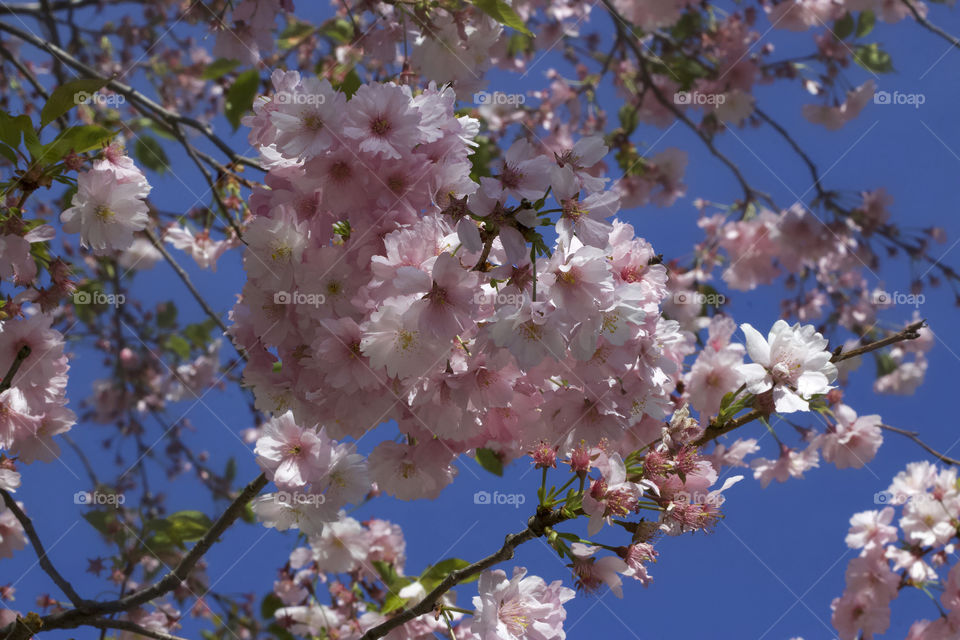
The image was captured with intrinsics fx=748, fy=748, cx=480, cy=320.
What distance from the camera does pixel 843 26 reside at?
4.01 metres

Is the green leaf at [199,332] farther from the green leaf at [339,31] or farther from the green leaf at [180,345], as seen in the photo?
the green leaf at [339,31]

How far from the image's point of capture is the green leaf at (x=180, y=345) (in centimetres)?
420

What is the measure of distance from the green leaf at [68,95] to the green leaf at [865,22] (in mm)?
3942

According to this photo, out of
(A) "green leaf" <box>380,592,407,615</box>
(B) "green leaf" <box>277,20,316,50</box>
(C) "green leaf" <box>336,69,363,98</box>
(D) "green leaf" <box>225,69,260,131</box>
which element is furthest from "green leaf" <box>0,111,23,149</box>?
(B) "green leaf" <box>277,20,316,50</box>

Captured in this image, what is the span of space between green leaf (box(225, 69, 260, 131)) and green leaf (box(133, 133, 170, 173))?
3.69ft

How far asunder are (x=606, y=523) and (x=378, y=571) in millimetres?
1382

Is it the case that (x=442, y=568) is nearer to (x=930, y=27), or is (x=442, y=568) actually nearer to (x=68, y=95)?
(x=68, y=95)

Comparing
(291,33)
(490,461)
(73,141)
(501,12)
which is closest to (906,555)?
(490,461)

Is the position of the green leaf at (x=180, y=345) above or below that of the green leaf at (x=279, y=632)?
above

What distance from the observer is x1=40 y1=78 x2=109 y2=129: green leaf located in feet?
4.79

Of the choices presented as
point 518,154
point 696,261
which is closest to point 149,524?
point 518,154

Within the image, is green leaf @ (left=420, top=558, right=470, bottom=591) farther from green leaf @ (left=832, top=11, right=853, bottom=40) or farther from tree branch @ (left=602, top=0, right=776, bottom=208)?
green leaf @ (left=832, top=11, right=853, bottom=40)

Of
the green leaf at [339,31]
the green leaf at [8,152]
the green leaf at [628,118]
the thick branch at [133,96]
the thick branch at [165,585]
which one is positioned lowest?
the thick branch at [165,585]

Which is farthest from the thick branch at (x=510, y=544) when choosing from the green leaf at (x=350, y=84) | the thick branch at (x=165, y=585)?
the green leaf at (x=350, y=84)
